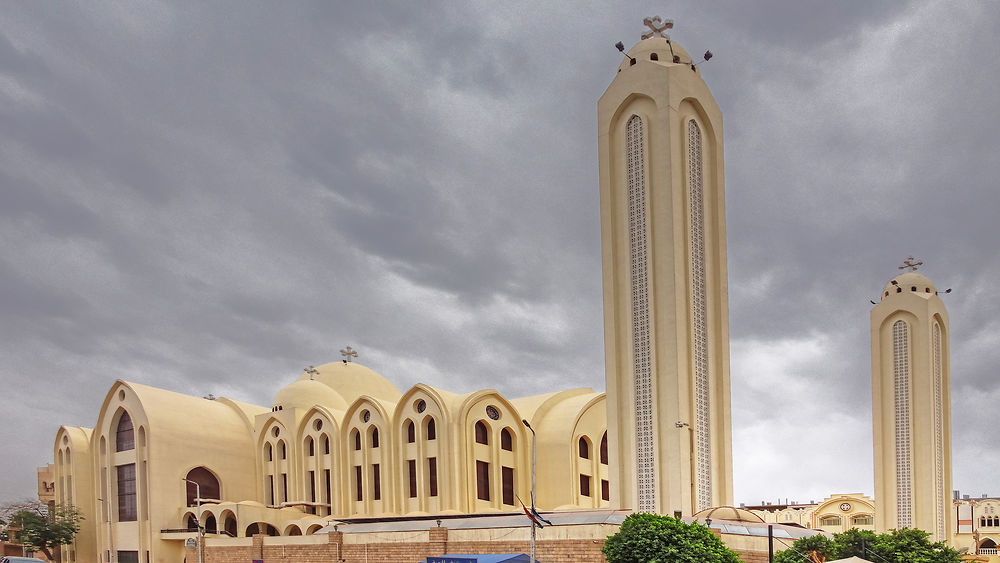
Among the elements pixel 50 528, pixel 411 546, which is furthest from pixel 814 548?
pixel 50 528

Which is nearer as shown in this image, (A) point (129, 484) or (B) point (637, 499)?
(B) point (637, 499)

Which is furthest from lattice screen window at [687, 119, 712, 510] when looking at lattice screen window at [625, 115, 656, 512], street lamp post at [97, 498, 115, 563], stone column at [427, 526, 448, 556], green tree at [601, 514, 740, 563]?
street lamp post at [97, 498, 115, 563]

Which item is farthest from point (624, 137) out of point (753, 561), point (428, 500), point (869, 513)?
point (869, 513)

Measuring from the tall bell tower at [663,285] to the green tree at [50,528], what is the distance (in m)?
37.6

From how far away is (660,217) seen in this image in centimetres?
3647

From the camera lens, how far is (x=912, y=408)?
54.6 metres

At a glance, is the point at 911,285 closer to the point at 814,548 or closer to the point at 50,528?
the point at 814,548

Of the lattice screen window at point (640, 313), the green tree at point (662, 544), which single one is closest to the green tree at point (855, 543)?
the green tree at point (662, 544)

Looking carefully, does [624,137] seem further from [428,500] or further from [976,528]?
[976,528]

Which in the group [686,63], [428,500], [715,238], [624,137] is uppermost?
[686,63]

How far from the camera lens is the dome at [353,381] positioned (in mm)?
63000

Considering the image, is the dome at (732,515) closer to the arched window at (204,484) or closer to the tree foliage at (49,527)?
the arched window at (204,484)

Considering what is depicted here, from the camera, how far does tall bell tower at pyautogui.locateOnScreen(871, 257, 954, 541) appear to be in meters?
53.7

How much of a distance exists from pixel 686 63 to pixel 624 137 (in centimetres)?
401
